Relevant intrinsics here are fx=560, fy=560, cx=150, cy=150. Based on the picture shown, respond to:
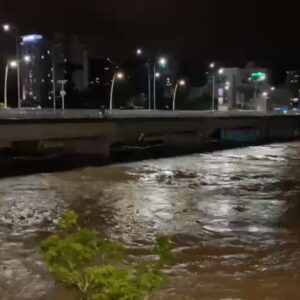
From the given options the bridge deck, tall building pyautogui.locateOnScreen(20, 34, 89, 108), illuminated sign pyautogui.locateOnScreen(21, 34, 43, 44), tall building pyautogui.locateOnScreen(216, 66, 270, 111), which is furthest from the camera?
tall building pyautogui.locateOnScreen(216, 66, 270, 111)

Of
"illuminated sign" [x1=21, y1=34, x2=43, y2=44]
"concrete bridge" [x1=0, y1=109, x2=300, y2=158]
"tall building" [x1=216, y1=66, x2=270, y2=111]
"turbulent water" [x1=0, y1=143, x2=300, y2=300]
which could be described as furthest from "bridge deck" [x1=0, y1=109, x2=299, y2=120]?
"tall building" [x1=216, y1=66, x2=270, y2=111]

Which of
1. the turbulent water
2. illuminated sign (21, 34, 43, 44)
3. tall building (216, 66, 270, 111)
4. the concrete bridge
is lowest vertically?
the turbulent water

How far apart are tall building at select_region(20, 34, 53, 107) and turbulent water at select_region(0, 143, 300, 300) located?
79338 mm

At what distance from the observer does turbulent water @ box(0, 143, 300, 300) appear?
38.7 ft

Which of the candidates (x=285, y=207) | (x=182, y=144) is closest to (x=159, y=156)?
(x=182, y=144)

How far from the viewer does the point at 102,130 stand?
150ft

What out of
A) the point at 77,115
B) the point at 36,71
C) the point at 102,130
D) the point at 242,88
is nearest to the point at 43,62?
the point at 36,71

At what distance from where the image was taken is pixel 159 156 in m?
48.8

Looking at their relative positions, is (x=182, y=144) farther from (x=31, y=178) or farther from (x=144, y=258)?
(x=144, y=258)

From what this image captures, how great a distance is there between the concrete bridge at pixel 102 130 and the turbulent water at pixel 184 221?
20.1 feet

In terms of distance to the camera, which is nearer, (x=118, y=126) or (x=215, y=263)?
(x=215, y=263)

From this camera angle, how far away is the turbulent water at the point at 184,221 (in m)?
11.8

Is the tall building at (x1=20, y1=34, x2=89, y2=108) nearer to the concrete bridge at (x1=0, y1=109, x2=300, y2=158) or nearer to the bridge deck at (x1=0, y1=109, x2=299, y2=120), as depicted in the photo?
the concrete bridge at (x1=0, y1=109, x2=300, y2=158)

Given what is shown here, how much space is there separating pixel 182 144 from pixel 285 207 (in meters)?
37.2
